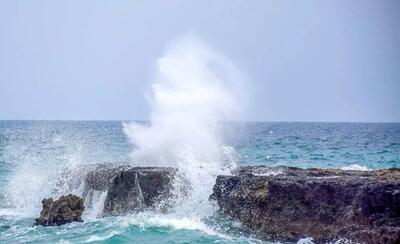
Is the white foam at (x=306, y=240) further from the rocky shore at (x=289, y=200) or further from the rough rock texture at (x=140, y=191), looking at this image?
the rough rock texture at (x=140, y=191)

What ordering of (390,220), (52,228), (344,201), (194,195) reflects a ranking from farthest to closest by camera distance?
(194,195), (52,228), (344,201), (390,220)

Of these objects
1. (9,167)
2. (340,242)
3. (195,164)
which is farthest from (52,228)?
(9,167)

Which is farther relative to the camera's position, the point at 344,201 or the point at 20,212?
the point at 20,212

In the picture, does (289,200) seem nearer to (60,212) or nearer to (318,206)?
(318,206)

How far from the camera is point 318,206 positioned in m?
9.91

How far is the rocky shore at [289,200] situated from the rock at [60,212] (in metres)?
0.03

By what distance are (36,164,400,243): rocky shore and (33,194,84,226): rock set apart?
1.1 inches

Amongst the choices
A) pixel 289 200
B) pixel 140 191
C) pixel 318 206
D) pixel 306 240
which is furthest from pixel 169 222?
pixel 318 206

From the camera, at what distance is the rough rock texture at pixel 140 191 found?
42.4 ft

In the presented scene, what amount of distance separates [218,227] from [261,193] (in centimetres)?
123

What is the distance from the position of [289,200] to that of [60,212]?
18.2 feet

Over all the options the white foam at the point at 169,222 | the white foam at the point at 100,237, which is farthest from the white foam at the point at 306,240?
the white foam at the point at 100,237

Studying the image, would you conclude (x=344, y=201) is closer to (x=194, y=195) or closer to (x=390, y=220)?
(x=390, y=220)

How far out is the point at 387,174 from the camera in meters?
11.3
